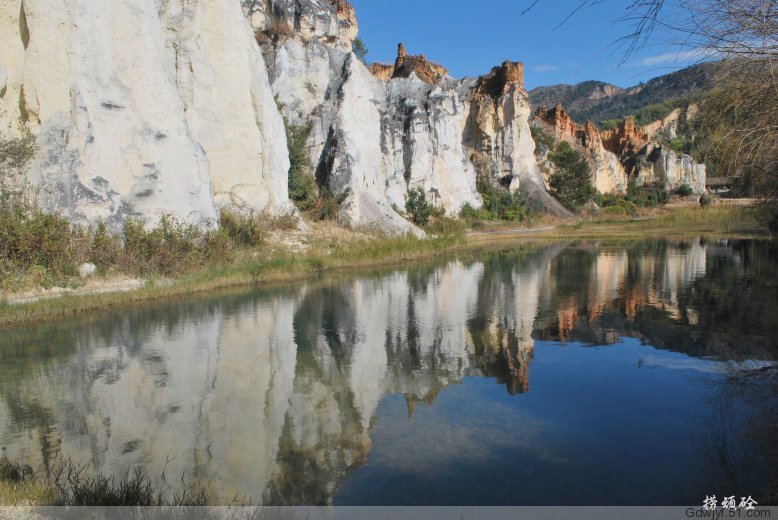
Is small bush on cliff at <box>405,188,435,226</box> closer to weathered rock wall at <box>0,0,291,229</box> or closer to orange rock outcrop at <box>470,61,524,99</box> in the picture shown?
weathered rock wall at <box>0,0,291,229</box>

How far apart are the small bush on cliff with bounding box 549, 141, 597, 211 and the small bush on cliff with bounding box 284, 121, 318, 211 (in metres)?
33.5

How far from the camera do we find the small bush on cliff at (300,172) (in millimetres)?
29734

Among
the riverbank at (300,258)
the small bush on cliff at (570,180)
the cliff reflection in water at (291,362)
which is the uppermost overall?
the small bush on cliff at (570,180)

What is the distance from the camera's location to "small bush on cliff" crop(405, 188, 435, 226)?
3878 cm

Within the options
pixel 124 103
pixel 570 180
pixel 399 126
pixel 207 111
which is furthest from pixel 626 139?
pixel 124 103

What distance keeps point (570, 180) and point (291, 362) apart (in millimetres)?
53010

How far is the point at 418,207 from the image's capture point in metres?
39.3

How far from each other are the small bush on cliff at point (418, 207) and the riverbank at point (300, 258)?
2.21 m

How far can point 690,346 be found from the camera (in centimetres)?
1085

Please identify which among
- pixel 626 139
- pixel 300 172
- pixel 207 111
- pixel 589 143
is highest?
pixel 626 139

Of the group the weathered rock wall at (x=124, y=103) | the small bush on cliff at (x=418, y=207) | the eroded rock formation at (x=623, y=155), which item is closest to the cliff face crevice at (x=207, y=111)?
the weathered rock wall at (x=124, y=103)

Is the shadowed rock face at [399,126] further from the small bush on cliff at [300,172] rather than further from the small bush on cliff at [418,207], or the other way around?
the small bush on cliff at [300,172]

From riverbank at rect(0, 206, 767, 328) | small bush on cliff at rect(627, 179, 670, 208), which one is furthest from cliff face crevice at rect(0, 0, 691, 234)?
small bush on cliff at rect(627, 179, 670, 208)

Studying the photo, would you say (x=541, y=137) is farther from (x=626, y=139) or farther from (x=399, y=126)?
(x=399, y=126)
